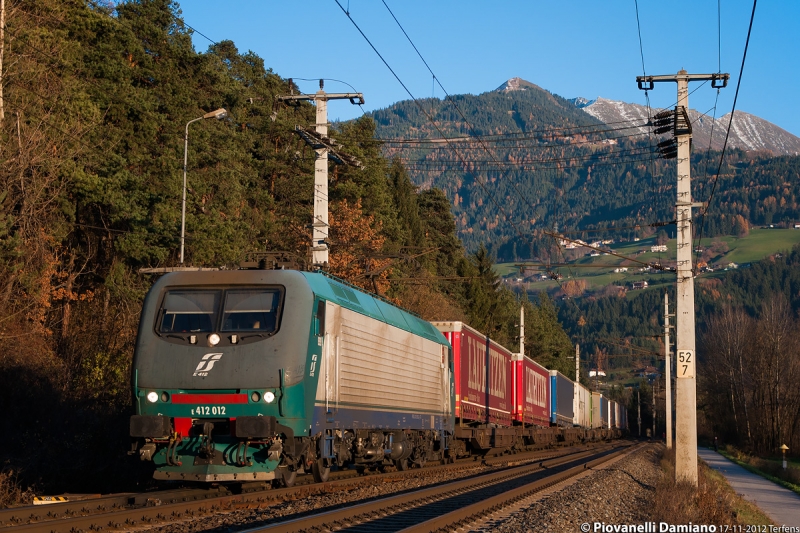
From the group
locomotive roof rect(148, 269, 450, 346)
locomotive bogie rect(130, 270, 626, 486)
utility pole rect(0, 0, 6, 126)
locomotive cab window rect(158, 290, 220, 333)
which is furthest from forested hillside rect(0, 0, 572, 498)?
locomotive bogie rect(130, 270, 626, 486)

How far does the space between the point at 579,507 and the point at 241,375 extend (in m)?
5.99

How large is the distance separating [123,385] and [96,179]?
8.76 meters

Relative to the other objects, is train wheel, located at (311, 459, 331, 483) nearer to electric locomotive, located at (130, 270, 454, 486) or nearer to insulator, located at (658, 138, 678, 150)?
electric locomotive, located at (130, 270, 454, 486)

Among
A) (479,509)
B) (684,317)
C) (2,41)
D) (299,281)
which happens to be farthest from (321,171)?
(479,509)

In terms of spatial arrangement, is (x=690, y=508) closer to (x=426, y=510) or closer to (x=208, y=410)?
(x=426, y=510)

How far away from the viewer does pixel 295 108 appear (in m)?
63.7

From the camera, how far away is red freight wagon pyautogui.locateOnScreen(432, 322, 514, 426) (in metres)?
26.3

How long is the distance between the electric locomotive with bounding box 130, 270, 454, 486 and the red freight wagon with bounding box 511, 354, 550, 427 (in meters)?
20.9

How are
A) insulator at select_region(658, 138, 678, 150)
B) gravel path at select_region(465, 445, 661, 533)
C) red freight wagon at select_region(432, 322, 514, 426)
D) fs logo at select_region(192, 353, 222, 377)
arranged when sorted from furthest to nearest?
red freight wagon at select_region(432, 322, 514, 426)
insulator at select_region(658, 138, 678, 150)
fs logo at select_region(192, 353, 222, 377)
gravel path at select_region(465, 445, 661, 533)

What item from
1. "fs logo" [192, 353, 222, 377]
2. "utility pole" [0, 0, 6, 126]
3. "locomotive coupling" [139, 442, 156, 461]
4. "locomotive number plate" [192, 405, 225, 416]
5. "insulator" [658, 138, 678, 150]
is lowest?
"locomotive coupling" [139, 442, 156, 461]

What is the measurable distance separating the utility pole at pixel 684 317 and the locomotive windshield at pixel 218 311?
10.6 m

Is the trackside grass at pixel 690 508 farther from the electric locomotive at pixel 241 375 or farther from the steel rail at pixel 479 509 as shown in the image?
the electric locomotive at pixel 241 375

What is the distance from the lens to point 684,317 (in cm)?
2073

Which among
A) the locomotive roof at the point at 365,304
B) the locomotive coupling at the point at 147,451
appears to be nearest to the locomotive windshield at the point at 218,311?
the locomotive roof at the point at 365,304
